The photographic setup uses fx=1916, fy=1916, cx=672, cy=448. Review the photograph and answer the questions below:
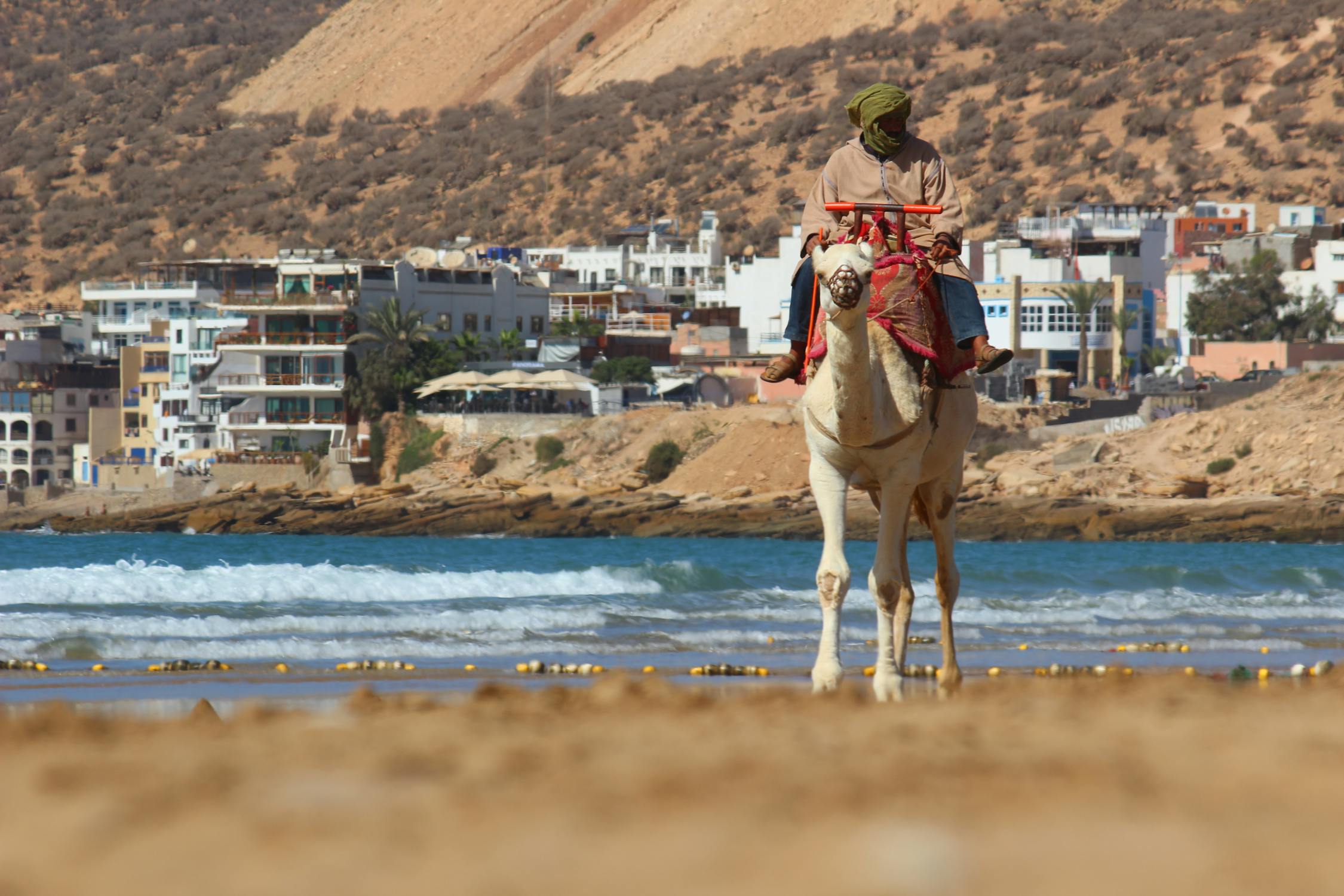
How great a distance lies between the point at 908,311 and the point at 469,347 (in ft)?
233

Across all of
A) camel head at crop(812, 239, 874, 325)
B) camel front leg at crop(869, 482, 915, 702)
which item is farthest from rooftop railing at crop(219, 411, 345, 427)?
camel head at crop(812, 239, 874, 325)

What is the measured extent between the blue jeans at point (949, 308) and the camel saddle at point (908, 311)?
0.05 meters

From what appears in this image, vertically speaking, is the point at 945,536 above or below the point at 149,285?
below

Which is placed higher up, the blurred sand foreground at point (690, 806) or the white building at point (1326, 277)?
the white building at point (1326, 277)

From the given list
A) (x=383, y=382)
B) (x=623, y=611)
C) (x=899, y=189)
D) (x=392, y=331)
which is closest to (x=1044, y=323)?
(x=392, y=331)

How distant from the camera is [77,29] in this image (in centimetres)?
17450

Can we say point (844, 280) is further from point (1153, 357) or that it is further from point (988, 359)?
point (1153, 357)

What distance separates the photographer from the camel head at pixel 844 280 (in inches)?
411

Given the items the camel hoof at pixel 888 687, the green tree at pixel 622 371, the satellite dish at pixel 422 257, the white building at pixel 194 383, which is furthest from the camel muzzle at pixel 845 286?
the satellite dish at pixel 422 257

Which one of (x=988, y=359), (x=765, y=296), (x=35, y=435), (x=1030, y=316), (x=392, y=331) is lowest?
(x=35, y=435)

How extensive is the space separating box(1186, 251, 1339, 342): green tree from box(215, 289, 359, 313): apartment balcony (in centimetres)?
3831

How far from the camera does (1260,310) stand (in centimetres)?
8531

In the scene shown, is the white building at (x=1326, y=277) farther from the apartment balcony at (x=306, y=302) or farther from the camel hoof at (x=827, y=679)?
the camel hoof at (x=827, y=679)

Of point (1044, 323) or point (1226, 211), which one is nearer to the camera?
point (1044, 323)
